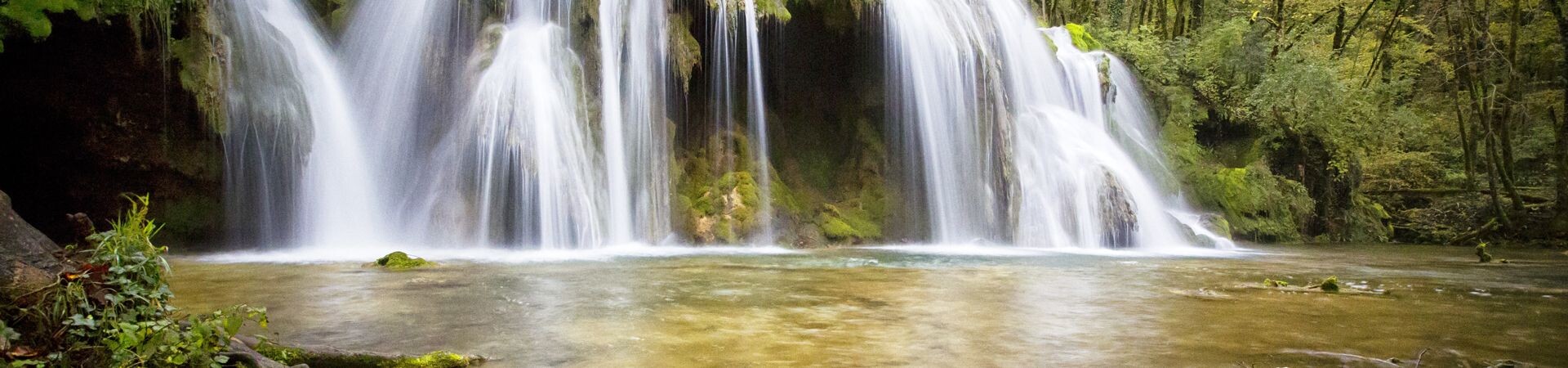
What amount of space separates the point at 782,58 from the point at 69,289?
14189 millimetres

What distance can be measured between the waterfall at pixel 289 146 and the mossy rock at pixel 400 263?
12.5 ft

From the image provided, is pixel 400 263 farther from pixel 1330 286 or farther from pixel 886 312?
pixel 1330 286

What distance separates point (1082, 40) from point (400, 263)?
1787cm

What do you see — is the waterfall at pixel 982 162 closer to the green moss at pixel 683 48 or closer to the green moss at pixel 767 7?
the green moss at pixel 767 7

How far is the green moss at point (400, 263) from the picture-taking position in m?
9.52

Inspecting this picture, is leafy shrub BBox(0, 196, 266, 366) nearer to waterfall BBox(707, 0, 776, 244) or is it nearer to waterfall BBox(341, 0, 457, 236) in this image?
waterfall BBox(341, 0, 457, 236)

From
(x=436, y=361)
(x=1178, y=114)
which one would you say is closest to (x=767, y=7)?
(x=1178, y=114)

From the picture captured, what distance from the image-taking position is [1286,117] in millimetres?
21438

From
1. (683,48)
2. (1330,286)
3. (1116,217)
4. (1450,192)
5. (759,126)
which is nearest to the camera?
(1330,286)

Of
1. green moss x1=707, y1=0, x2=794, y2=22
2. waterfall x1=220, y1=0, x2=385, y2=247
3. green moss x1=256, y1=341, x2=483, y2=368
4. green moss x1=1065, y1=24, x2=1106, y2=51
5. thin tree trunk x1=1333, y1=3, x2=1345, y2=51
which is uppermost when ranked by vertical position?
thin tree trunk x1=1333, y1=3, x2=1345, y2=51

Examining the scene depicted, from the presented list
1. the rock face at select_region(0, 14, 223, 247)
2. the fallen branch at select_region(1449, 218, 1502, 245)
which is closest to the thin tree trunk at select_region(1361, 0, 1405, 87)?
the fallen branch at select_region(1449, 218, 1502, 245)

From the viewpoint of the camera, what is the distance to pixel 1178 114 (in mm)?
22078

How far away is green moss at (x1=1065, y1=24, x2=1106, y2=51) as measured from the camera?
73.3 feet

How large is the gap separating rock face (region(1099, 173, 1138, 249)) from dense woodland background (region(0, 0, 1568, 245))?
356 centimetres
